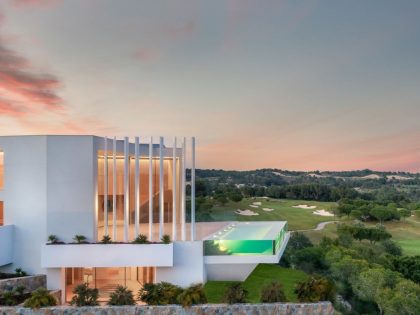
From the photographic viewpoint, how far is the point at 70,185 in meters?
19.5

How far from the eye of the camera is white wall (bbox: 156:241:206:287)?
1900 cm

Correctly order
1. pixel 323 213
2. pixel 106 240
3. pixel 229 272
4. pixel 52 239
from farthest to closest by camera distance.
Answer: pixel 323 213, pixel 229 272, pixel 52 239, pixel 106 240

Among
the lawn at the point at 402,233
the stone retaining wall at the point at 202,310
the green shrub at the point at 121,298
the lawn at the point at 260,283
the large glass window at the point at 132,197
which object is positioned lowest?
the lawn at the point at 402,233

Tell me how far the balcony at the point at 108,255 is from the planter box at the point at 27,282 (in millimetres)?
1046

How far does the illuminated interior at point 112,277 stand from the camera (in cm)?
1962

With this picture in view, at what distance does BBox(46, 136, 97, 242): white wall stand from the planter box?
2.17 meters

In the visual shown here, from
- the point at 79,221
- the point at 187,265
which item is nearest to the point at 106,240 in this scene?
the point at 79,221

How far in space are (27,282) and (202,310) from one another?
836cm

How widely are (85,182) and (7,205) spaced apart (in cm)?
402

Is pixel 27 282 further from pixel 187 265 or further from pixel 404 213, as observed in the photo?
pixel 404 213

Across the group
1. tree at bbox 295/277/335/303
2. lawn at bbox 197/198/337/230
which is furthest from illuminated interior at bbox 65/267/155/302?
lawn at bbox 197/198/337/230

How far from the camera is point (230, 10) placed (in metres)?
23.0

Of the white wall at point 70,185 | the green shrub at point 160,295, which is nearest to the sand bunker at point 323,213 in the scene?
the white wall at point 70,185

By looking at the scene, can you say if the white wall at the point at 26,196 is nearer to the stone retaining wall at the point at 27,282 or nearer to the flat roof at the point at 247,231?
the stone retaining wall at the point at 27,282
